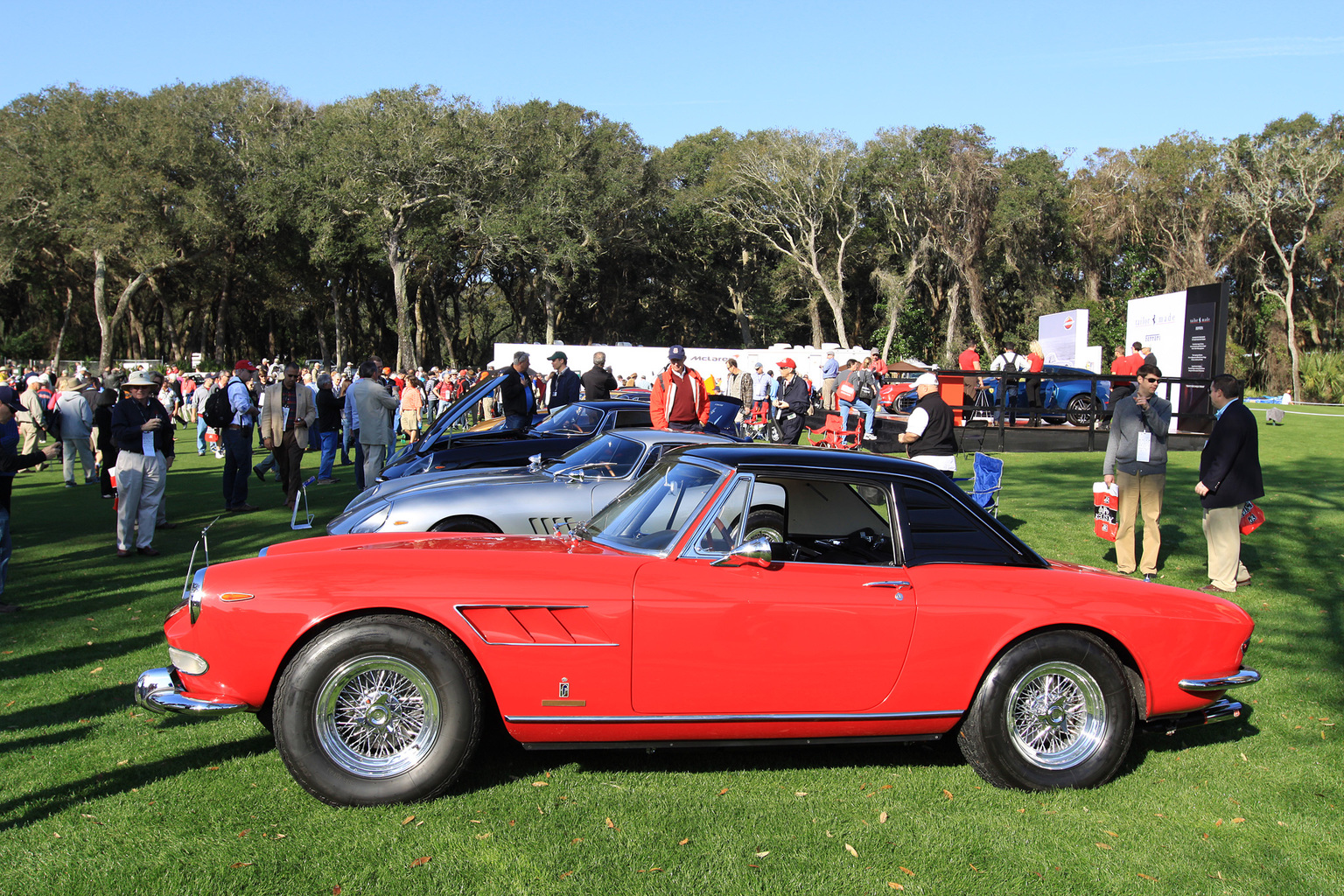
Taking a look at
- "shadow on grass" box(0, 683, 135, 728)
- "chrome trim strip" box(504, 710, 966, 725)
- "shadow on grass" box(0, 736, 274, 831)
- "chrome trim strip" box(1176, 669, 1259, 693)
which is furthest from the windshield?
"chrome trim strip" box(1176, 669, 1259, 693)

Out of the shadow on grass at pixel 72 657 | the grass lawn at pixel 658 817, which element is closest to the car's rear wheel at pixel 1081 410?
the grass lawn at pixel 658 817

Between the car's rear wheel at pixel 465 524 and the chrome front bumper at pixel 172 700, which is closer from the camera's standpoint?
the chrome front bumper at pixel 172 700

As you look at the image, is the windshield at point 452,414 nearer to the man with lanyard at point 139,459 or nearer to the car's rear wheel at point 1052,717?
the man with lanyard at point 139,459

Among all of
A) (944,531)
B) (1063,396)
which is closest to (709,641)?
(944,531)

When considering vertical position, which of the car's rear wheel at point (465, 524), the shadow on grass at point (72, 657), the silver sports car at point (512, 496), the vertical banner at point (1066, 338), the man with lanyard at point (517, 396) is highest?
the vertical banner at point (1066, 338)

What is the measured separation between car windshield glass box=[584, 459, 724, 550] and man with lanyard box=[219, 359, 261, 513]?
8651 millimetres

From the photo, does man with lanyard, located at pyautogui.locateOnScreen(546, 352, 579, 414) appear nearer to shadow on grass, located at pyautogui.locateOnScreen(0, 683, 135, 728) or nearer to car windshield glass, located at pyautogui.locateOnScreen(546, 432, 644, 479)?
car windshield glass, located at pyautogui.locateOnScreen(546, 432, 644, 479)

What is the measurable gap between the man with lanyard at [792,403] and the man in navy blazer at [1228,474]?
34.2ft

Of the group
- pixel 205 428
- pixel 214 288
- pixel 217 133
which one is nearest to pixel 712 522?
pixel 205 428

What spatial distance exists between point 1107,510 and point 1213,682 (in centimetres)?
482

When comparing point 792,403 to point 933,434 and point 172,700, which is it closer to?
point 933,434

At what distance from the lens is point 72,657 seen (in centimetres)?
575

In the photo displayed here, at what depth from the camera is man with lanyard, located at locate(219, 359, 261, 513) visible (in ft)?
38.1

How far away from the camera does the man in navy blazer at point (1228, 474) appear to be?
7.34m
